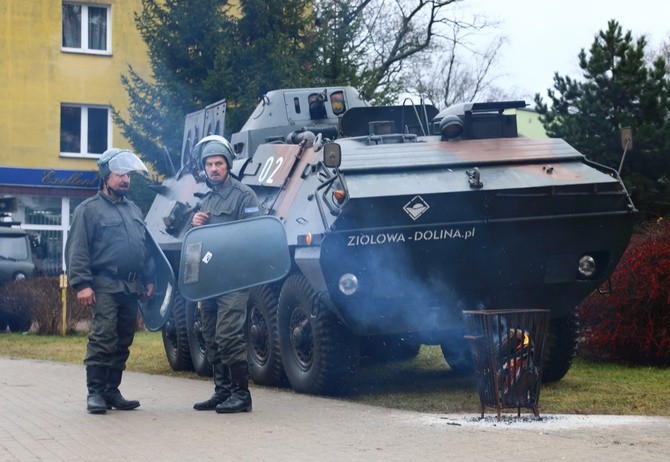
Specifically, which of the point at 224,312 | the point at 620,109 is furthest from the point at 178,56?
the point at 224,312

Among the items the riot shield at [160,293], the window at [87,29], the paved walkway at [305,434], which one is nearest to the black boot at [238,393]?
the paved walkway at [305,434]

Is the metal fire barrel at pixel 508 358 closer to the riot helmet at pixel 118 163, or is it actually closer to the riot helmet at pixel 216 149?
the riot helmet at pixel 216 149

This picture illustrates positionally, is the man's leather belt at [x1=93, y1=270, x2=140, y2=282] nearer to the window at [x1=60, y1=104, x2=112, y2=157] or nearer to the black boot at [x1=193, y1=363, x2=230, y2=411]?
the black boot at [x1=193, y1=363, x2=230, y2=411]

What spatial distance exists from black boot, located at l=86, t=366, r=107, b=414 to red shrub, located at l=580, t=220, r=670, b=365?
5.63m

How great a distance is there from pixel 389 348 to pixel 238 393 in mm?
3999

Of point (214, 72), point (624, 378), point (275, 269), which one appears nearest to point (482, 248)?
point (275, 269)

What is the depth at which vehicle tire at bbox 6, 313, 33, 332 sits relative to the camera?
882 inches

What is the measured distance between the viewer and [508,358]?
9250 mm

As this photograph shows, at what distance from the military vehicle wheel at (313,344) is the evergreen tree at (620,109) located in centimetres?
1107

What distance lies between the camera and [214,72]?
24.7 metres

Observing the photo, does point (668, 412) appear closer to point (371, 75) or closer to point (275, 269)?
point (275, 269)

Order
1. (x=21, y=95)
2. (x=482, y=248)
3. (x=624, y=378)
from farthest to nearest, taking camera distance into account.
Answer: (x=21, y=95) → (x=624, y=378) → (x=482, y=248)

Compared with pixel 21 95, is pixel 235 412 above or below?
below

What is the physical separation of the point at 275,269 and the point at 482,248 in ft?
5.82
